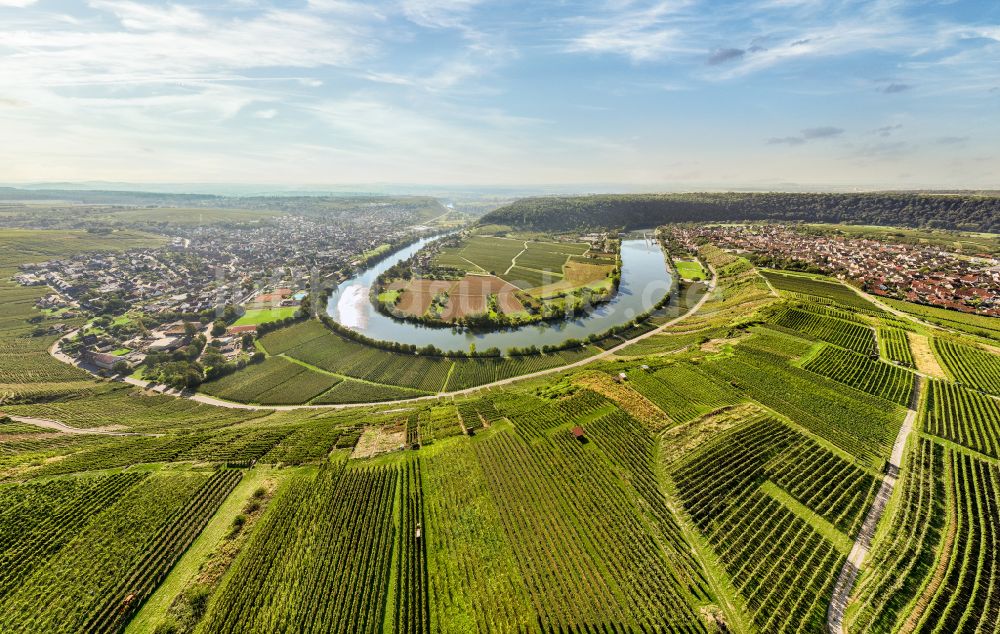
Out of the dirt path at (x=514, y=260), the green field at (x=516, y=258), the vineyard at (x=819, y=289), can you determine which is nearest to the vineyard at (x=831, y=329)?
the vineyard at (x=819, y=289)

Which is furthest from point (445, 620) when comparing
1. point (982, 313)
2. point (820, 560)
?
point (982, 313)

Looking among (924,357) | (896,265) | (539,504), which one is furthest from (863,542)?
(896,265)

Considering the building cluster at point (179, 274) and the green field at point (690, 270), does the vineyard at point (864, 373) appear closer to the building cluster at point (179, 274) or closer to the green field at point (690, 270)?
the green field at point (690, 270)

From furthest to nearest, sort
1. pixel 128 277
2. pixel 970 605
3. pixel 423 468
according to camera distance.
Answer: pixel 128 277 < pixel 423 468 < pixel 970 605

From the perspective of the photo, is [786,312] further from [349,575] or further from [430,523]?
[349,575]

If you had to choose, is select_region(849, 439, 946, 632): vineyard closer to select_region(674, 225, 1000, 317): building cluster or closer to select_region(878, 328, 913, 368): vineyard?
select_region(878, 328, 913, 368): vineyard

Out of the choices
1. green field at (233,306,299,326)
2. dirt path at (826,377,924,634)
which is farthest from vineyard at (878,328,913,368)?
green field at (233,306,299,326)
